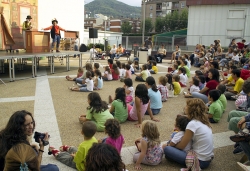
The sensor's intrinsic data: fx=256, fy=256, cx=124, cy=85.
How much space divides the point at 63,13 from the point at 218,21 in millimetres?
15075

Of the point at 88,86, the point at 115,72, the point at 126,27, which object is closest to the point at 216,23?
the point at 115,72

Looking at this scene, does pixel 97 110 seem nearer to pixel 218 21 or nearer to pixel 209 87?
pixel 209 87

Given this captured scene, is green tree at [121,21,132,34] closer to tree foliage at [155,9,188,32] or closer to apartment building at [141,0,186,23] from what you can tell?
apartment building at [141,0,186,23]

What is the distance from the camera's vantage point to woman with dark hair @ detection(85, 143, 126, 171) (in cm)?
180

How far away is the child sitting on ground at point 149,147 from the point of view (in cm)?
378

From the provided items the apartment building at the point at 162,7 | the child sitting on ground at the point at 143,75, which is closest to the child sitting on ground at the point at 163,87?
the child sitting on ground at the point at 143,75

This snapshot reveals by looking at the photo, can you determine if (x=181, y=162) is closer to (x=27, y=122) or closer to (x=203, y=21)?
(x=27, y=122)

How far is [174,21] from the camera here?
236ft

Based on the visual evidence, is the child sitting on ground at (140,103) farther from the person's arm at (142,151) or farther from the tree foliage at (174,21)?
the tree foliage at (174,21)

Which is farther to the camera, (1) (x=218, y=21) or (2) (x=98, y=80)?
(1) (x=218, y=21)

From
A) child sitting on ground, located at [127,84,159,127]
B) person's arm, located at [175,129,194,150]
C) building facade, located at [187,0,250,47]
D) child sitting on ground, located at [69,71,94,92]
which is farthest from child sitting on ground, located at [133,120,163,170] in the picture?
building facade, located at [187,0,250,47]

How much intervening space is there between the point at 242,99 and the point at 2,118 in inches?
223

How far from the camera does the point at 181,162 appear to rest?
12.9ft

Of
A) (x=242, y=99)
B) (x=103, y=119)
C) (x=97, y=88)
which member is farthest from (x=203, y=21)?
(x=103, y=119)
